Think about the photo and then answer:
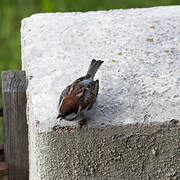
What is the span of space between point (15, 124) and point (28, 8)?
11.9 feet

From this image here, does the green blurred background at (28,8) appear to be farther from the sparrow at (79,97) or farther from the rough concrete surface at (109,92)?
the sparrow at (79,97)

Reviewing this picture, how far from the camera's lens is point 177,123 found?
2.22 m

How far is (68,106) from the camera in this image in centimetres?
219

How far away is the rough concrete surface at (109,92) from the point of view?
221 centimetres

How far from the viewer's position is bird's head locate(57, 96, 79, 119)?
2158 millimetres

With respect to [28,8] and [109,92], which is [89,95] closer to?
[109,92]

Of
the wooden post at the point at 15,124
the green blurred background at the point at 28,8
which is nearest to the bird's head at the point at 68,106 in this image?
the wooden post at the point at 15,124

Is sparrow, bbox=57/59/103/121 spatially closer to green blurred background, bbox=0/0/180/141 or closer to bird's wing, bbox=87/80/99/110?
bird's wing, bbox=87/80/99/110

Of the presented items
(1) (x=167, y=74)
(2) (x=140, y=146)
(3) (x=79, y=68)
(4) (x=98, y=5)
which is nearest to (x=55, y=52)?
(3) (x=79, y=68)

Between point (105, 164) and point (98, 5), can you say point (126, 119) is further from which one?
point (98, 5)

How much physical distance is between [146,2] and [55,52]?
3595 mm

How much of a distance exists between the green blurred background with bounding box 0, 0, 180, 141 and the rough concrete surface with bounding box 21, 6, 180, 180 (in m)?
2.65

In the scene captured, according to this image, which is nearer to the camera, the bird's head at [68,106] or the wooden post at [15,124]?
the bird's head at [68,106]

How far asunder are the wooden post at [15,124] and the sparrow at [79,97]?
411 millimetres
